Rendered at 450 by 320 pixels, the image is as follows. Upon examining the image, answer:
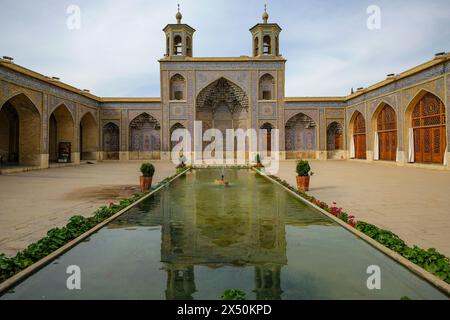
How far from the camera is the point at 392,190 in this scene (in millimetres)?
8383

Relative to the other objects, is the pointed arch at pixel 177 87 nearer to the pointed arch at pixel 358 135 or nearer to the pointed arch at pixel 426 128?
the pointed arch at pixel 358 135

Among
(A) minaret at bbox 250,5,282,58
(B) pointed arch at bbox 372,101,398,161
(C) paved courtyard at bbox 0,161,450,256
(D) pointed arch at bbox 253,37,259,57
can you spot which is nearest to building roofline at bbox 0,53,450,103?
(A) minaret at bbox 250,5,282,58

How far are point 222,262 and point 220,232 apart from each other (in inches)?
43.8

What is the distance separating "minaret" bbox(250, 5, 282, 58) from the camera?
2431 cm

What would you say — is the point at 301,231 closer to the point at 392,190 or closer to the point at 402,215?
the point at 402,215

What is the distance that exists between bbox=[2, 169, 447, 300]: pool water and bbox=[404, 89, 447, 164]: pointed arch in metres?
13.3

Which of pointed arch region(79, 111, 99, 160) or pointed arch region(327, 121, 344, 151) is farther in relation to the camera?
pointed arch region(327, 121, 344, 151)

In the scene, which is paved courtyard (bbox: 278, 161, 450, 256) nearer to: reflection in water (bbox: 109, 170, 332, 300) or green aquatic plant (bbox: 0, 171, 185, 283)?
reflection in water (bbox: 109, 170, 332, 300)

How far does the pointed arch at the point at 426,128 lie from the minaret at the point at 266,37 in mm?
10949

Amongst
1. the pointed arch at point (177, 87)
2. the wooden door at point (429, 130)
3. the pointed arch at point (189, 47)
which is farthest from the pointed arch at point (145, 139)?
the wooden door at point (429, 130)

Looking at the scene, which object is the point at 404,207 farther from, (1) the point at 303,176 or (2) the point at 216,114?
(2) the point at 216,114

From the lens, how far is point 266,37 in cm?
2459

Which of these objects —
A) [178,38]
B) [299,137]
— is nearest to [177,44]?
[178,38]

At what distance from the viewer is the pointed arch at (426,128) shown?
15.3 meters
